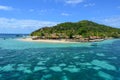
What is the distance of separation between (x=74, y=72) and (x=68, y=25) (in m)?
148

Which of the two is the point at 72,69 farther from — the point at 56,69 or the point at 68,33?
the point at 68,33

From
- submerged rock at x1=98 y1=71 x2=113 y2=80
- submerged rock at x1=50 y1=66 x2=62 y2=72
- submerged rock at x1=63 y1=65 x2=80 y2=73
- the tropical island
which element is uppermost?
the tropical island

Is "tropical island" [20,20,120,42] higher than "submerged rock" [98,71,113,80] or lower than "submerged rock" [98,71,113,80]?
higher

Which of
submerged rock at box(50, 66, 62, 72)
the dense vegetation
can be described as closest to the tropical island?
the dense vegetation

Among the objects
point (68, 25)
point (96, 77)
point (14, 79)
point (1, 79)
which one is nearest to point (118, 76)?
point (96, 77)

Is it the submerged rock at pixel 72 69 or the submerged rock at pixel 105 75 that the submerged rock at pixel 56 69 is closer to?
the submerged rock at pixel 72 69

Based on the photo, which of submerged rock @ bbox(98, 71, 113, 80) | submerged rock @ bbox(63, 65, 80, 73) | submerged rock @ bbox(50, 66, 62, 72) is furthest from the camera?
submerged rock @ bbox(50, 66, 62, 72)

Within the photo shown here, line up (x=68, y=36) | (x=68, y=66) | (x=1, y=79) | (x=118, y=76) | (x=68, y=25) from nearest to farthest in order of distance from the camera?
1. (x=1, y=79)
2. (x=118, y=76)
3. (x=68, y=66)
4. (x=68, y=36)
5. (x=68, y=25)

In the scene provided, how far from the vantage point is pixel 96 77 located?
2939 cm

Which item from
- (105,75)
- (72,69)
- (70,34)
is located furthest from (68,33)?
(105,75)

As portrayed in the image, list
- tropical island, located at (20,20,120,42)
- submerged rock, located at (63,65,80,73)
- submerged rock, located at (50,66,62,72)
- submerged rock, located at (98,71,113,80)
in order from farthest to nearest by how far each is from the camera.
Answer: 1. tropical island, located at (20,20,120,42)
2. submerged rock, located at (50,66,62,72)
3. submerged rock, located at (63,65,80,73)
4. submerged rock, located at (98,71,113,80)

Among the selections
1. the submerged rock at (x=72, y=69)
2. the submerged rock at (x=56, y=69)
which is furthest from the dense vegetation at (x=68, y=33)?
the submerged rock at (x=56, y=69)

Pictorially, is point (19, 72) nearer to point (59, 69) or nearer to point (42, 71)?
point (42, 71)

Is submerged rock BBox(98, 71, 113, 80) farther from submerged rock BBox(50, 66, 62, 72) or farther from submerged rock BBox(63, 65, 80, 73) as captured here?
submerged rock BBox(50, 66, 62, 72)
